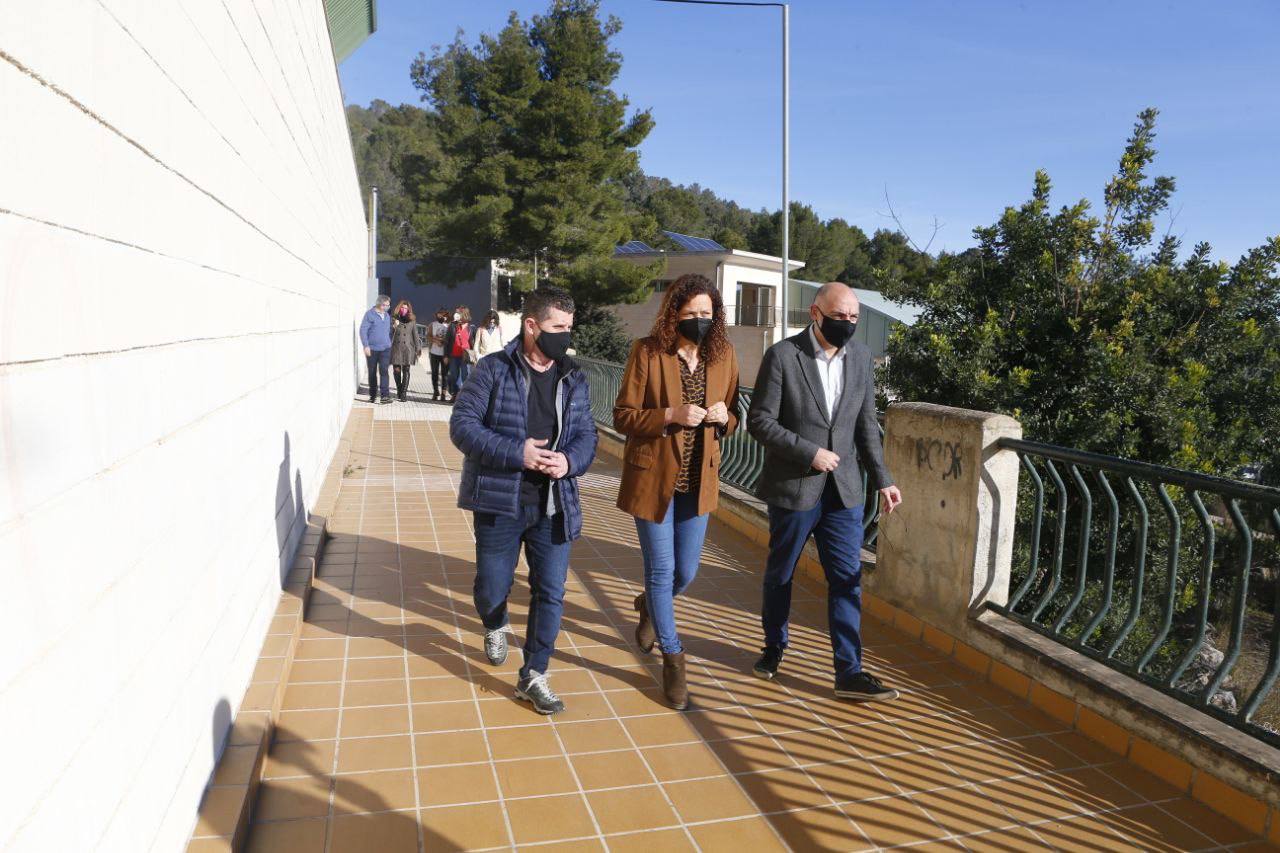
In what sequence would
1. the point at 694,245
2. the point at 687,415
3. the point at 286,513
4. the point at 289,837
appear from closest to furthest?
1. the point at 289,837
2. the point at 687,415
3. the point at 286,513
4. the point at 694,245

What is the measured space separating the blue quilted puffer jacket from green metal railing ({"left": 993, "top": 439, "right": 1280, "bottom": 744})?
2.08 metres

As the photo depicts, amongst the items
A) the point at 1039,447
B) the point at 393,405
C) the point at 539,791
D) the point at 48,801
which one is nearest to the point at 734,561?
the point at 1039,447

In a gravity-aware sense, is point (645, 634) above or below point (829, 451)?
below

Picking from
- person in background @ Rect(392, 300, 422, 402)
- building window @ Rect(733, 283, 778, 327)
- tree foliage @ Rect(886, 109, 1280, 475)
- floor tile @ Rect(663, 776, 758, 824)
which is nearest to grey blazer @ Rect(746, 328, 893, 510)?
floor tile @ Rect(663, 776, 758, 824)

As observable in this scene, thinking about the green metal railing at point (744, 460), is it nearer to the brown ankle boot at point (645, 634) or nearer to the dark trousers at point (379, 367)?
the brown ankle boot at point (645, 634)

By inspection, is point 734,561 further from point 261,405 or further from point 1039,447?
point 261,405

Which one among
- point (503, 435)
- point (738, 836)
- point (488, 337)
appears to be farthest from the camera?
point (488, 337)

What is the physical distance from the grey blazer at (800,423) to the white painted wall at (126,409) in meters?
2.14

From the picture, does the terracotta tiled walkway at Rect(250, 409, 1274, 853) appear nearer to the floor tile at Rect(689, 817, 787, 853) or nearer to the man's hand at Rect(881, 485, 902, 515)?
the floor tile at Rect(689, 817, 787, 853)

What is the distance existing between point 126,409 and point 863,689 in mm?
3137

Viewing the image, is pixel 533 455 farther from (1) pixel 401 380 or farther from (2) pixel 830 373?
(1) pixel 401 380

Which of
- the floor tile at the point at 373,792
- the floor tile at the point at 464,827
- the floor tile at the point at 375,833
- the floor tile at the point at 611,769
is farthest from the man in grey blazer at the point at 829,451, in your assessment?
the floor tile at the point at 375,833

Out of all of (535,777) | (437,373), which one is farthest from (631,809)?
(437,373)

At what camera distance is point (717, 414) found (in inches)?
159
